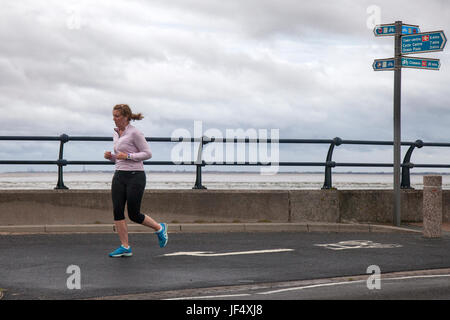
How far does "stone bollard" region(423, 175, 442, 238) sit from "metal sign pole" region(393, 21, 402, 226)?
1037 millimetres

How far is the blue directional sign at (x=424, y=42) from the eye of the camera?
13.5 meters

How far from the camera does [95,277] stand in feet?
26.9

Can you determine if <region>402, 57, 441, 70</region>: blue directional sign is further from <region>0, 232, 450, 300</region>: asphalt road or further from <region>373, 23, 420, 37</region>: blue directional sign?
<region>0, 232, 450, 300</region>: asphalt road

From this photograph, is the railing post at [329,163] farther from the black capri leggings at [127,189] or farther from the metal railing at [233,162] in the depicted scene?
the black capri leggings at [127,189]

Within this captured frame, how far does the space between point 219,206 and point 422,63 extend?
16.1ft

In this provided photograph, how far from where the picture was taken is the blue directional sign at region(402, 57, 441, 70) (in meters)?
14.0

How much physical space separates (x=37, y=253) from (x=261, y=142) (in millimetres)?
5367

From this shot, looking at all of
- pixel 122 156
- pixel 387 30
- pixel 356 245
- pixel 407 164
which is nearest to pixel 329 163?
pixel 407 164

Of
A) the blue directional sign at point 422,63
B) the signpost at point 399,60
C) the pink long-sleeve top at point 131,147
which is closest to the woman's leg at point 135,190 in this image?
the pink long-sleeve top at point 131,147

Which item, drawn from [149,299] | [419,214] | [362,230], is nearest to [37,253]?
[149,299]

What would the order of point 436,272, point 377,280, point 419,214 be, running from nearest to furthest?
point 377,280 → point 436,272 → point 419,214

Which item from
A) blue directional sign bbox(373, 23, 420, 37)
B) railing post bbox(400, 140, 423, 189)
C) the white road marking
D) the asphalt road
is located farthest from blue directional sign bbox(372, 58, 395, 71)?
the white road marking
